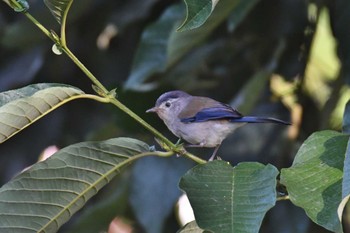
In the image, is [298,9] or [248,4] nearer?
[248,4]

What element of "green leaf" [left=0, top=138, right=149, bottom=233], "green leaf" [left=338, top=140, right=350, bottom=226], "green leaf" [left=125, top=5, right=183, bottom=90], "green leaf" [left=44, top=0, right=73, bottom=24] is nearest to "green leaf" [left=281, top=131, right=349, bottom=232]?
"green leaf" [left=338, top=140, right=350, bottom=226]

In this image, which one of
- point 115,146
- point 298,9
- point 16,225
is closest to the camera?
point 16,225

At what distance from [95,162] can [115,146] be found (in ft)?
0.22

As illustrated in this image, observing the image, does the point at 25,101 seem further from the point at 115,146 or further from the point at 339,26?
the point at 339,26

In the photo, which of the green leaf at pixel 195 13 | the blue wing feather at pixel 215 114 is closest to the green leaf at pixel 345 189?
the green leaf at pixel 195 13

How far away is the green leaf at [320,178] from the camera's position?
1.92m

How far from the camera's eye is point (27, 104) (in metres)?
2.06

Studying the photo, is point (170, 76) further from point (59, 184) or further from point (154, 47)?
point (59, 184)

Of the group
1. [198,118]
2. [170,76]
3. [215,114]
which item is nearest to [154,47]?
[170,76]

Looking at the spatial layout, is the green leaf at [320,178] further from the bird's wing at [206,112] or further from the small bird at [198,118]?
the bird's wing at [206,112]

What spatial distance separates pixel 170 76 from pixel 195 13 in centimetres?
206

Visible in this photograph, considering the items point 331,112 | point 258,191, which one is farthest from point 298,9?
point 258,191

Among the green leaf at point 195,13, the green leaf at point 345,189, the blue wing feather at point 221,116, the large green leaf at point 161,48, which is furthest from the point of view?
the large green leaf at point 161,48

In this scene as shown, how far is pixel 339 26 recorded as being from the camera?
340cm
